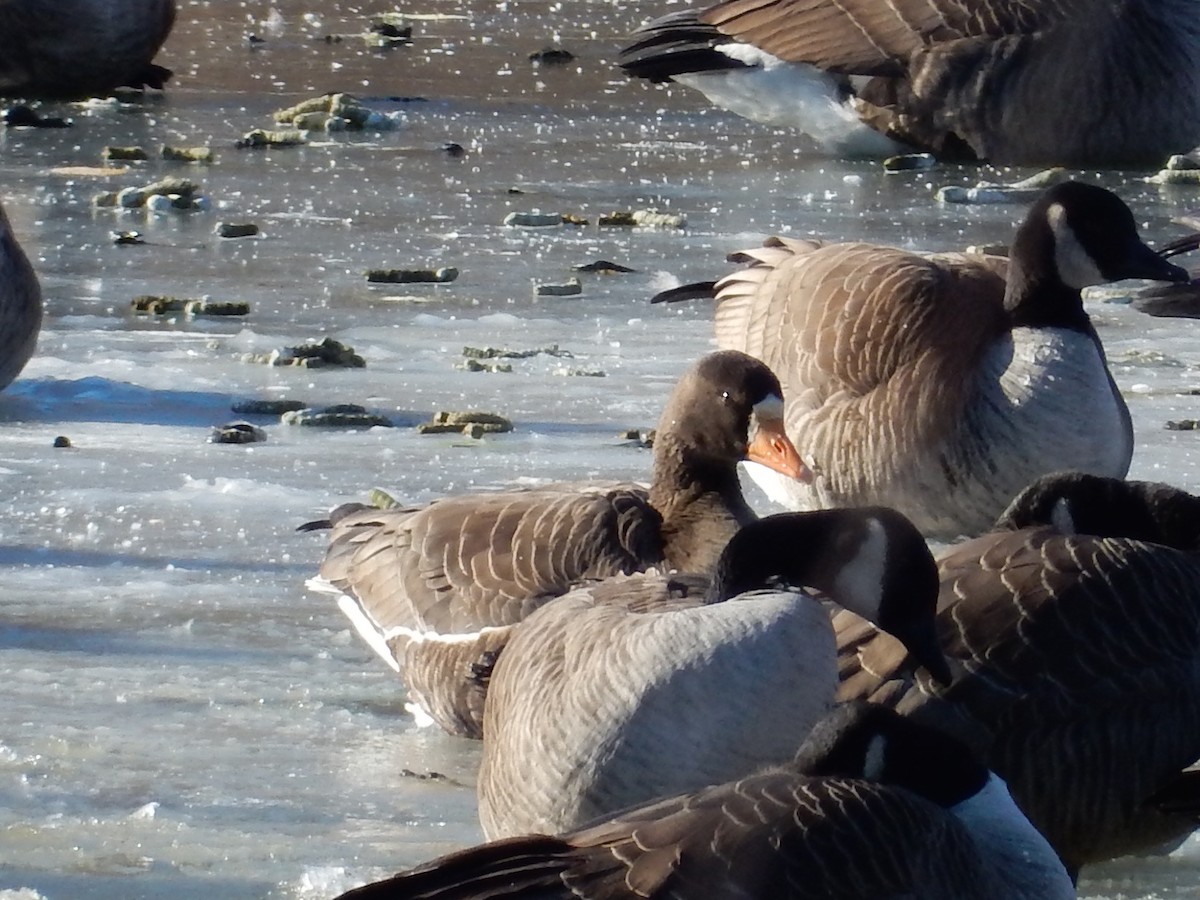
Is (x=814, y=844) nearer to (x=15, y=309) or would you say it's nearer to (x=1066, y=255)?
(x=1066, y=255)

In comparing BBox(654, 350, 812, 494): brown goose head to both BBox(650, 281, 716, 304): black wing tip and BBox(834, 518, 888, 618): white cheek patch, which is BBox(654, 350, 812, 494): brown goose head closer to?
BBox(834, 518, 888, 618): white cheek patch

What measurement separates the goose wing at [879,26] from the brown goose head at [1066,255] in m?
5.89

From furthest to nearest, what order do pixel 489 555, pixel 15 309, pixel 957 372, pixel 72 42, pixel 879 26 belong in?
pixel 72 42 → pixel 879 26 → pixel 15 309 → pixel 957 372 → pixel 489 555

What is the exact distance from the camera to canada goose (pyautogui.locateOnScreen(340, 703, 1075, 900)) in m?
3.06

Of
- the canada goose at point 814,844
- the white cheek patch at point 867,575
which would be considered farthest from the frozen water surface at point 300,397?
the canada goose at point 814,844

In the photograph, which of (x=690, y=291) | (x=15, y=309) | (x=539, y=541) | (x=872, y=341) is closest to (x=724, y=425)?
(x=539, y=541)

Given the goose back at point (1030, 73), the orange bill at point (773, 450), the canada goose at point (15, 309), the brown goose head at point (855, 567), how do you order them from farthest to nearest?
1. the goose back at point (1030, 73)
2. the canada goose at point (15, 309)
3. the orange bill at point (773, 450)
4. the brown goose head at point (855, 567)

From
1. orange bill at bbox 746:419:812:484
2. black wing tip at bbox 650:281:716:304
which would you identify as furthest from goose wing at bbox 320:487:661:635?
black wing tip at bbox 650:281:716:304

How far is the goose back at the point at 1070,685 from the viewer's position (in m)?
4.20

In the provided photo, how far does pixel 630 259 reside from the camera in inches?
381

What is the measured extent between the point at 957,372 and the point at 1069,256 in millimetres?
411

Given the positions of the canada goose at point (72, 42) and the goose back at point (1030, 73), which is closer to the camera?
the goose back at point (1030, 73)

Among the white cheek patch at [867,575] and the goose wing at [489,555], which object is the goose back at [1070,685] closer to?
the white cheek patch at [867,575]

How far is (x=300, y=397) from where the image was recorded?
24.8 feet
